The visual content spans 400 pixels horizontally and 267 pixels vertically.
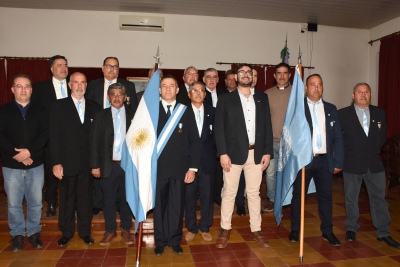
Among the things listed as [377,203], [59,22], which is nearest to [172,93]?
[377,203]

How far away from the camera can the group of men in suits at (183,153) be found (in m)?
3.20

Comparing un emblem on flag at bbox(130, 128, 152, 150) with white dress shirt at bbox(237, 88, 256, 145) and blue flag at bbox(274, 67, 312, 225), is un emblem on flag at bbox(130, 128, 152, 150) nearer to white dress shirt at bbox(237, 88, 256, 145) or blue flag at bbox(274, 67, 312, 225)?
white dress shirt at bbox(237, 88, 256, 145)

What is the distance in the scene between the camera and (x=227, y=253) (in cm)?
328

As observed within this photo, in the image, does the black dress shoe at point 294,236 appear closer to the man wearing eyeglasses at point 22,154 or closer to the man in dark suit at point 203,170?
the man in dark suit at point 203,170

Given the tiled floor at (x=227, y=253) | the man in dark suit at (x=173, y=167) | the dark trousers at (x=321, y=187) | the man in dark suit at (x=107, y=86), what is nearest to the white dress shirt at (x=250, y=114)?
the man in dark suit at (x=173, y=167)

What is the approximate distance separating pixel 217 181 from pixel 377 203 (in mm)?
1816

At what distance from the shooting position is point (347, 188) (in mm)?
3604

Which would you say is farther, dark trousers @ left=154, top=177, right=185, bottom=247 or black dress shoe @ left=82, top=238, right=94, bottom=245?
black dress shoe @ left=82, top=238, right=94, bottom=245

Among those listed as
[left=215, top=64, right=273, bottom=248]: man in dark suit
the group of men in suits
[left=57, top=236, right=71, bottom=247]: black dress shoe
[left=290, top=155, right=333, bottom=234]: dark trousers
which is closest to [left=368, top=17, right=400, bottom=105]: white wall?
the group of men in suits

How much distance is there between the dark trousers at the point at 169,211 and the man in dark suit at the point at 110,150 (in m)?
0.44

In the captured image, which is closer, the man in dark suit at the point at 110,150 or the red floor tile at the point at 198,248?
the man in dark suit at the point at 110,150

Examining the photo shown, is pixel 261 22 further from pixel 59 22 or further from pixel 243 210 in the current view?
pixel 243 210

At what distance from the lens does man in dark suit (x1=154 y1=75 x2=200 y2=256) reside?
3156mm

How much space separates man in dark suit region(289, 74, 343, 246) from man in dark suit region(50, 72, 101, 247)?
2.17m
